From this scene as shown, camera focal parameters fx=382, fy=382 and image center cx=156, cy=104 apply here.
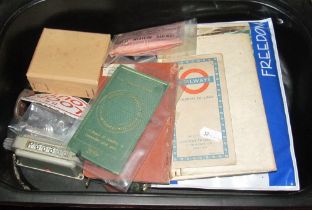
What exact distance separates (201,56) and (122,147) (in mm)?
274

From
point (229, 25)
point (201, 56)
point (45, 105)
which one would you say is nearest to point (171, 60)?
point (201, 56)

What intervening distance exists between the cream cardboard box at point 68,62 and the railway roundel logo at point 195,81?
0.58ft

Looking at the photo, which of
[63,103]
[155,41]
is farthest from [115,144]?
[155,41]

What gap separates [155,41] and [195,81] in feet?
0.42

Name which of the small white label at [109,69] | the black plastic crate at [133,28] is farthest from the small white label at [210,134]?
the small white label at [109,69]

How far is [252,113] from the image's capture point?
0.78 m

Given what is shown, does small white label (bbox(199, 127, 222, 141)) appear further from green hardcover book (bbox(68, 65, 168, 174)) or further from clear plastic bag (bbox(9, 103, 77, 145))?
clear plastic bag (bbox(9, 103, 77, 145))

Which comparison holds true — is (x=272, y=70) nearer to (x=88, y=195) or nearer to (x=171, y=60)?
(x=171, y=60)

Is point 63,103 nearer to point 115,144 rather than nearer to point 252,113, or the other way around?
point 115,144

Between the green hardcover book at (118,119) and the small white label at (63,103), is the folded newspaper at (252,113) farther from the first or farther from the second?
the small white label at (63,103)

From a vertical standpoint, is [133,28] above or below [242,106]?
above

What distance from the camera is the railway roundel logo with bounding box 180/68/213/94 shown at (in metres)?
0.80

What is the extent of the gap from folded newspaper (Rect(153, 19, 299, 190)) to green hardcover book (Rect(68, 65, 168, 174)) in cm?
12

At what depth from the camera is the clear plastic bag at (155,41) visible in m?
0.84
